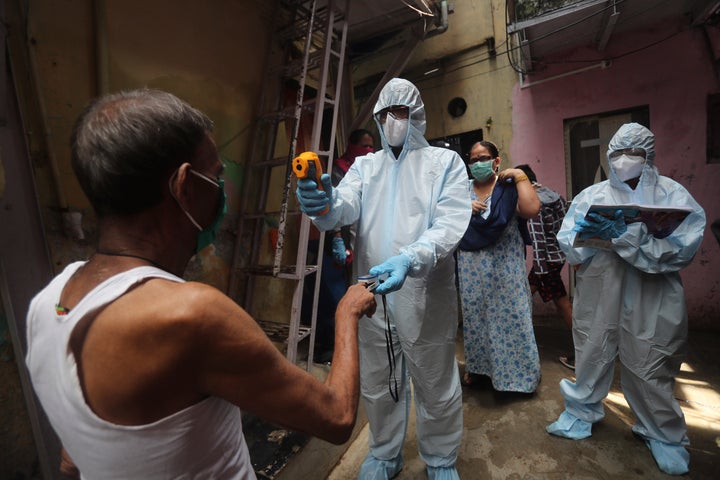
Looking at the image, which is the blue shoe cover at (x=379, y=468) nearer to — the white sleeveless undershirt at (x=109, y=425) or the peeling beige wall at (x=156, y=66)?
the white sleeveless undershirt at (x=109, y=425)

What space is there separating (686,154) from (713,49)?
3.45ft

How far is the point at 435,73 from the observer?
16.4ft

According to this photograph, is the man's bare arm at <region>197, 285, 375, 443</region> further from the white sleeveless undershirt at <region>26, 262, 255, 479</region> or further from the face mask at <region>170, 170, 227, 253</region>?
the face mask at <region>170, 170, 227, 253</region>

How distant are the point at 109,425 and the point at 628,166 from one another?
2523 mm

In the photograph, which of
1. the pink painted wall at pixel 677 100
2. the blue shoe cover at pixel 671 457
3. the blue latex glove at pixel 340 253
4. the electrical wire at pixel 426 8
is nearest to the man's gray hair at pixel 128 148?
the blue latex glove at pixel 340 253

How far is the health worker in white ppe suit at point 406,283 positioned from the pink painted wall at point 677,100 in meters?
3.56

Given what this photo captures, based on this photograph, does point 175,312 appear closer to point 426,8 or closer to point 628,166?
point 628,166

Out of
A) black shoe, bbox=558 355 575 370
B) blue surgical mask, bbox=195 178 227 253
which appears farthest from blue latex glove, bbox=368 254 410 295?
black shoe, bbox=558 355 575 370

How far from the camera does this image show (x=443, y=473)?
66.6 inches

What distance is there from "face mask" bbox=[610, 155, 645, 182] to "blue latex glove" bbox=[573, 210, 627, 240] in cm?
37

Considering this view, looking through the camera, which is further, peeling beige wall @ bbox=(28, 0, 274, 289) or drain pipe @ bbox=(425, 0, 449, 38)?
drain pipe @ bbox=(425, 0, 449, 38)

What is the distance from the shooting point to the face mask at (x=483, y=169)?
2430 mm

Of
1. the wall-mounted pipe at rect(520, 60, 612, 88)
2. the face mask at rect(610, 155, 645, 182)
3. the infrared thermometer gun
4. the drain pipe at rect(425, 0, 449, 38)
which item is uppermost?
the drain pipe at rect(425, 0, 449, 38)

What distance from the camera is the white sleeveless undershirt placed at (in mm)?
575
